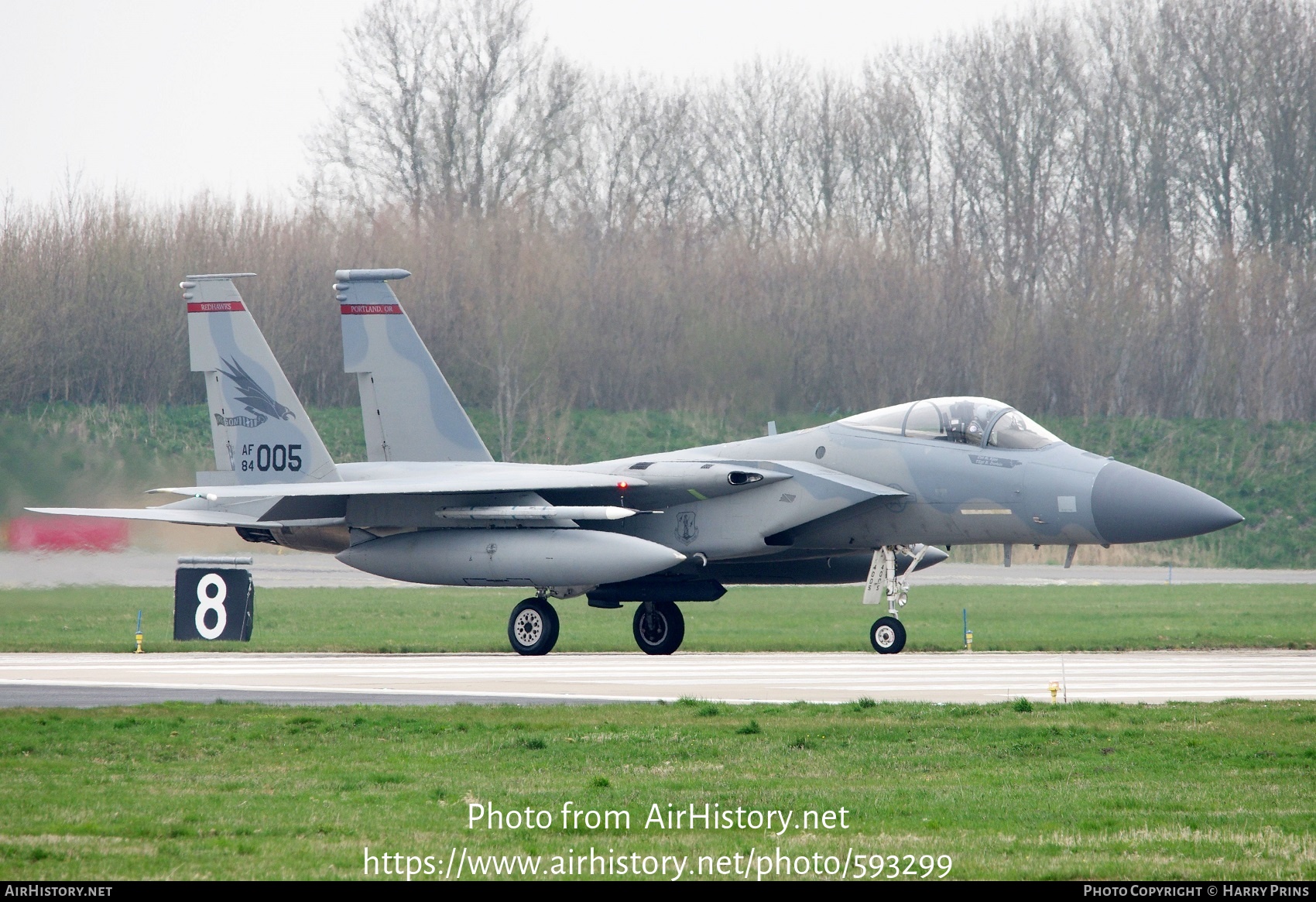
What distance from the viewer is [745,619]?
24.1 metres

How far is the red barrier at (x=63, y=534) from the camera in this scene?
19.9 metres

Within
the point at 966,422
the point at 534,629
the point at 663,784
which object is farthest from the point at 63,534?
the point at 663,784

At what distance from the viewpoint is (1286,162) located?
5209 cm

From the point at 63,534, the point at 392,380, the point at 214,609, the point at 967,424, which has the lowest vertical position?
the point at 214,609

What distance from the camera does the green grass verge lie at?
6.32 metres

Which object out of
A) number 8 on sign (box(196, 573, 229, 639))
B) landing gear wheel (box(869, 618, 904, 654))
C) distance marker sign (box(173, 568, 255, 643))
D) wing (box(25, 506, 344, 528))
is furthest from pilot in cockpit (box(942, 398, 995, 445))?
number 8 on sign (box(196, 573, 229, 639))

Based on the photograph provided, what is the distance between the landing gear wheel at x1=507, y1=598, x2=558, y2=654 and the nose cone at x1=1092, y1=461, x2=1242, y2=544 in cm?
626

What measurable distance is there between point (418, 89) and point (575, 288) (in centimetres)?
1536

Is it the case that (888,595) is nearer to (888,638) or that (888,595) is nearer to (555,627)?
(888,638)

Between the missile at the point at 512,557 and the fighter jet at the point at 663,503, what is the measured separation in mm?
24

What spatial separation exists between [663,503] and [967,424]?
3623mm

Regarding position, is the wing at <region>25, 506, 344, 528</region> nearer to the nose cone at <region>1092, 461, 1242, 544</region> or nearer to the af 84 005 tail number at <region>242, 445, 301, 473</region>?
the af 84 005 tail number at <region>242, 445, 301, 473</region>

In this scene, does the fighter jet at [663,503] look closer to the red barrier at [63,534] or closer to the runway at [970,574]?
the red barrier at [63,534]

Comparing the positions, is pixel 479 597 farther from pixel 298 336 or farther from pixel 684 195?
pixel 684 195
